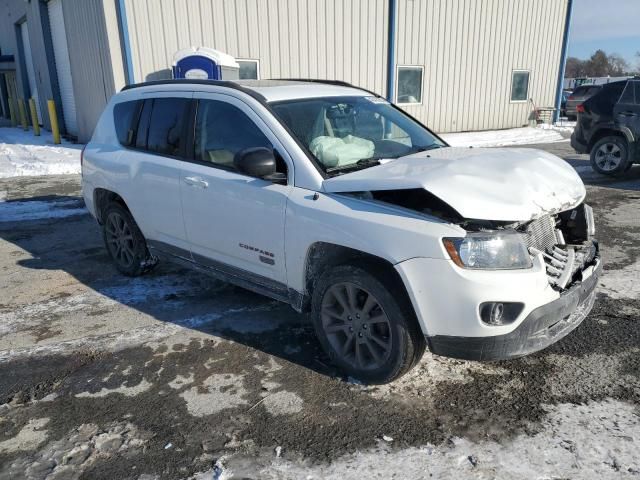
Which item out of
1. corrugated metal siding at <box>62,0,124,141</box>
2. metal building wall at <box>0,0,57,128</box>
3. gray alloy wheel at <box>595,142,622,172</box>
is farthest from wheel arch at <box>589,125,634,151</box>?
metal building wall at <box>0,0,57,128</box>

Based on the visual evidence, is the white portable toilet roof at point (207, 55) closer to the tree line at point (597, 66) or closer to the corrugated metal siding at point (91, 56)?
the corrugated metal siding at point (91, 56)

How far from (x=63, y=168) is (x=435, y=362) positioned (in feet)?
35.5

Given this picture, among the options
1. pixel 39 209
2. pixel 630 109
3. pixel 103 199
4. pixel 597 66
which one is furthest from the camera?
pixel 597 66

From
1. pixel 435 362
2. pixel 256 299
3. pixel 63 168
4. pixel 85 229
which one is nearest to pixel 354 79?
pixel 63 168

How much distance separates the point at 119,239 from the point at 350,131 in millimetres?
2759

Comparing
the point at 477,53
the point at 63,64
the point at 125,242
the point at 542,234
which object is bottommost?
the point at 125,242

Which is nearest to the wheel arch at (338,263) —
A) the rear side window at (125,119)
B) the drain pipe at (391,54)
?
the rear side window at (125,119)

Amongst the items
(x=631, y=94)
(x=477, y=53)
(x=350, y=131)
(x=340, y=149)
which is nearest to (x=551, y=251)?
(x=340, y=149)

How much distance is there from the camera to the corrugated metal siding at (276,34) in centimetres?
1205

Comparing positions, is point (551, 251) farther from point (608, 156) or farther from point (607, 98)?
point (607, 98)

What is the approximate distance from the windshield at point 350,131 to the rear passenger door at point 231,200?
0.25 meters

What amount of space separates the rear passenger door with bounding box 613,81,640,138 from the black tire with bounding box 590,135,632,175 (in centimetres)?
30

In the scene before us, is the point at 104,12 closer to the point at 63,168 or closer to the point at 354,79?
the point at 63,168

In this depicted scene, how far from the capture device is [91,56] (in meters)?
13.1
